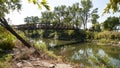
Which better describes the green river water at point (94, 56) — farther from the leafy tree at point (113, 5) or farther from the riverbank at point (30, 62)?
the leafy tree at point (113, 5)

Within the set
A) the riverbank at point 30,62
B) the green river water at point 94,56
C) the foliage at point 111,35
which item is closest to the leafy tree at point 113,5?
the green river water at point 94,56

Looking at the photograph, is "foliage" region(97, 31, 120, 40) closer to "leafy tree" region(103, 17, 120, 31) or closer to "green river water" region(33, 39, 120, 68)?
"leafy tree" region(103, 17, 120, 31)

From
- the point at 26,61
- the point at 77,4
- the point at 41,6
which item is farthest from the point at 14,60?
the point at 77,4

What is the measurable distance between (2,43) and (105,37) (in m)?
33.5

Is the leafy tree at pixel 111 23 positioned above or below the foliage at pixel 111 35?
above

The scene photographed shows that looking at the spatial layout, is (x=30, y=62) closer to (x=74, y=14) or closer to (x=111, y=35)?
(x=111, y=35)

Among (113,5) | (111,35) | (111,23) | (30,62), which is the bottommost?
(111,35)

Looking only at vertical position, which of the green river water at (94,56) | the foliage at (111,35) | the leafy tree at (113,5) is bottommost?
the foliage at (111,35)

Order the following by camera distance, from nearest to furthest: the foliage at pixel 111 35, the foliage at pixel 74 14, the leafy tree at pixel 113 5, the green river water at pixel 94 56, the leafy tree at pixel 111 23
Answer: the leafy tree at pixel 113 5, the green river water at pixel 94 56, the foliage at pixel 111 35, the leafy tree at pixel 111 23, the foliage at pixel 74 14

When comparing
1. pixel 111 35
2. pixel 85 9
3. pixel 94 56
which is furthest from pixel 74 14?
pixel 94 56

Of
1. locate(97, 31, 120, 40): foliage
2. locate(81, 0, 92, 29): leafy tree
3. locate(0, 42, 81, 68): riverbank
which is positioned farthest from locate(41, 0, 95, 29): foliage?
locate(0, 42, 81, 68): riverbank

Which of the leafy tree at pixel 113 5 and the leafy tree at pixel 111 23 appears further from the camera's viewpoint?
the leafy tree at pixel 111 23

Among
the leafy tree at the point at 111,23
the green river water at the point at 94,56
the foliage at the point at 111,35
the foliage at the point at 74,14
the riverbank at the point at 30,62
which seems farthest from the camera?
the foliage at the point at 74,14

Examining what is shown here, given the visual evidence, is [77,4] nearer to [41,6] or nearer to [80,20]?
[80,20]
